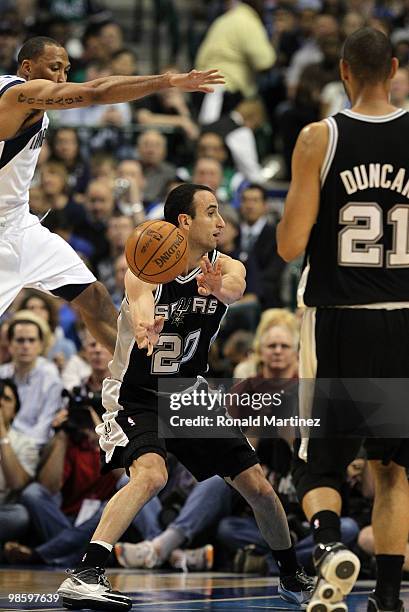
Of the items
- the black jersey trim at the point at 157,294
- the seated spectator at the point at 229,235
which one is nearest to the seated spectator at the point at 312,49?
the seated spectator at the point at 229,235

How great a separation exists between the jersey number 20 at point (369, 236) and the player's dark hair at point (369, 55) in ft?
2.08

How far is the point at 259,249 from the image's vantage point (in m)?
13.4

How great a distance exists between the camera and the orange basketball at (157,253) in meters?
7.27

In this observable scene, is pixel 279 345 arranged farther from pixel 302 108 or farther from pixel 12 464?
pixel 302 108

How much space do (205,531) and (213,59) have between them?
876cm

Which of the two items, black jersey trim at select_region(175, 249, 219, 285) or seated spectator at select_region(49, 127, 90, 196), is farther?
seated spectator at select_region(49, 127, 90, 196)

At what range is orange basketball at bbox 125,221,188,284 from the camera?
7.27 m

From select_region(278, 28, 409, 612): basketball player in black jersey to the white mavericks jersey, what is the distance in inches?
87.5

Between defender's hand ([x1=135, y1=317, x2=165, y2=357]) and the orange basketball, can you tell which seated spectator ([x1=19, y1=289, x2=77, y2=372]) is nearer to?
the orange basketball

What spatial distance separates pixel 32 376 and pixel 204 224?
3.95 m

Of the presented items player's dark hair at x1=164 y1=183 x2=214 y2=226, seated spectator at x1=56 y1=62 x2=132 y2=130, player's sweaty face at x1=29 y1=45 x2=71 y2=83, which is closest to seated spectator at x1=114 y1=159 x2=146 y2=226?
seated spectator at x1=56 y1=62 x2=132 y2=130

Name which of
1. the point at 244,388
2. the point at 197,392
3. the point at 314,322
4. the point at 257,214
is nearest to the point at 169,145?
the point at 257,214

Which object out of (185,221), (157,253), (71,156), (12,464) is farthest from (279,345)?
(71,156)

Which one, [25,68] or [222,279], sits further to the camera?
[25,68]
